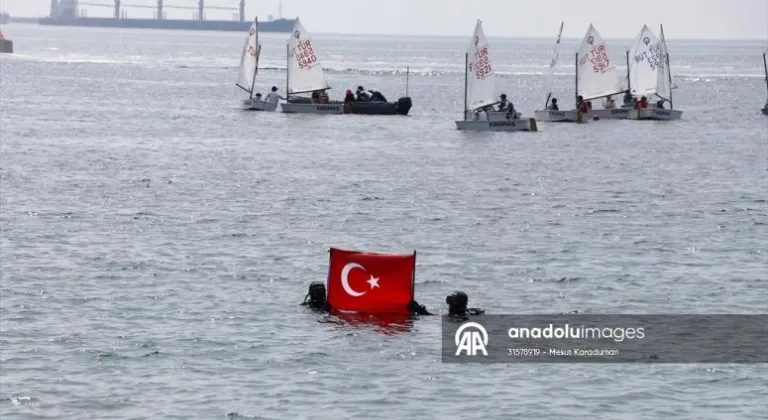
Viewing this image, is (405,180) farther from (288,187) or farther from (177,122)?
(177,122)

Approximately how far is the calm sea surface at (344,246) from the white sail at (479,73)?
241 centimetres

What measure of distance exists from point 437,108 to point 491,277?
94.1 meters

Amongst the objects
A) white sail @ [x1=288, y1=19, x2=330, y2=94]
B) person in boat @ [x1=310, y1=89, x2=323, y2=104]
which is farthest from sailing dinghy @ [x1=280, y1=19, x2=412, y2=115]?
person in boat @ [x1=310, y1=89, x2=323, y2=104]

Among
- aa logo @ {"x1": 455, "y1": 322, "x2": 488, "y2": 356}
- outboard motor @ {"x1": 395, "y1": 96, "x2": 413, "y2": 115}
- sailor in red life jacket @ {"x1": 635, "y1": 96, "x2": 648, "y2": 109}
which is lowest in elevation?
aa logo @ {"x1": 455, "y1": 322, "x2": 488, "y2": 356}

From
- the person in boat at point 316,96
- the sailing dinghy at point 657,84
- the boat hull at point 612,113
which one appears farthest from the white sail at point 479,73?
the person in boat at point 316,96

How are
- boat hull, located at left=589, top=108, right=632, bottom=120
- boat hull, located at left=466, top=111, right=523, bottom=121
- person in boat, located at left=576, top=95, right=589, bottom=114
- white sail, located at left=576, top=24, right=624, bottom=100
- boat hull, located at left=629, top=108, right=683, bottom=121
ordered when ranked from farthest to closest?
boat hull, located at left=629, top=108, right=683, bottom=121, boat hull, located at left=589, top=108, right=632, bottom=120, white sail, located at left=576, top=24, right=624, bottom=100, person in boat, located at left=576, top=95, right=589, bottom=114, boat hull, located at left=466, top=111, right=523, bottom=121

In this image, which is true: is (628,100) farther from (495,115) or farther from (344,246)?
(344,246)

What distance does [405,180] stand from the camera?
241 ft

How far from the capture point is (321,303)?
125ft

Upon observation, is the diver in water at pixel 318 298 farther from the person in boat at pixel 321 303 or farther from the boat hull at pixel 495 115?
the boat hull at pixel 495 115

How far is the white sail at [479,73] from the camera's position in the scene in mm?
98500

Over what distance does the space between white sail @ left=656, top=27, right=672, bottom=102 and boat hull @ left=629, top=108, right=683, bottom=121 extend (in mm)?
1927

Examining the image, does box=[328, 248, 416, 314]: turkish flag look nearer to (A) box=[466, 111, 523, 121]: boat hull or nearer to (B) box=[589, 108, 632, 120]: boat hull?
(A) box=[466, 111, 523, 121]: boat hull

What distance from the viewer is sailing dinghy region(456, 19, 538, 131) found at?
324ft
